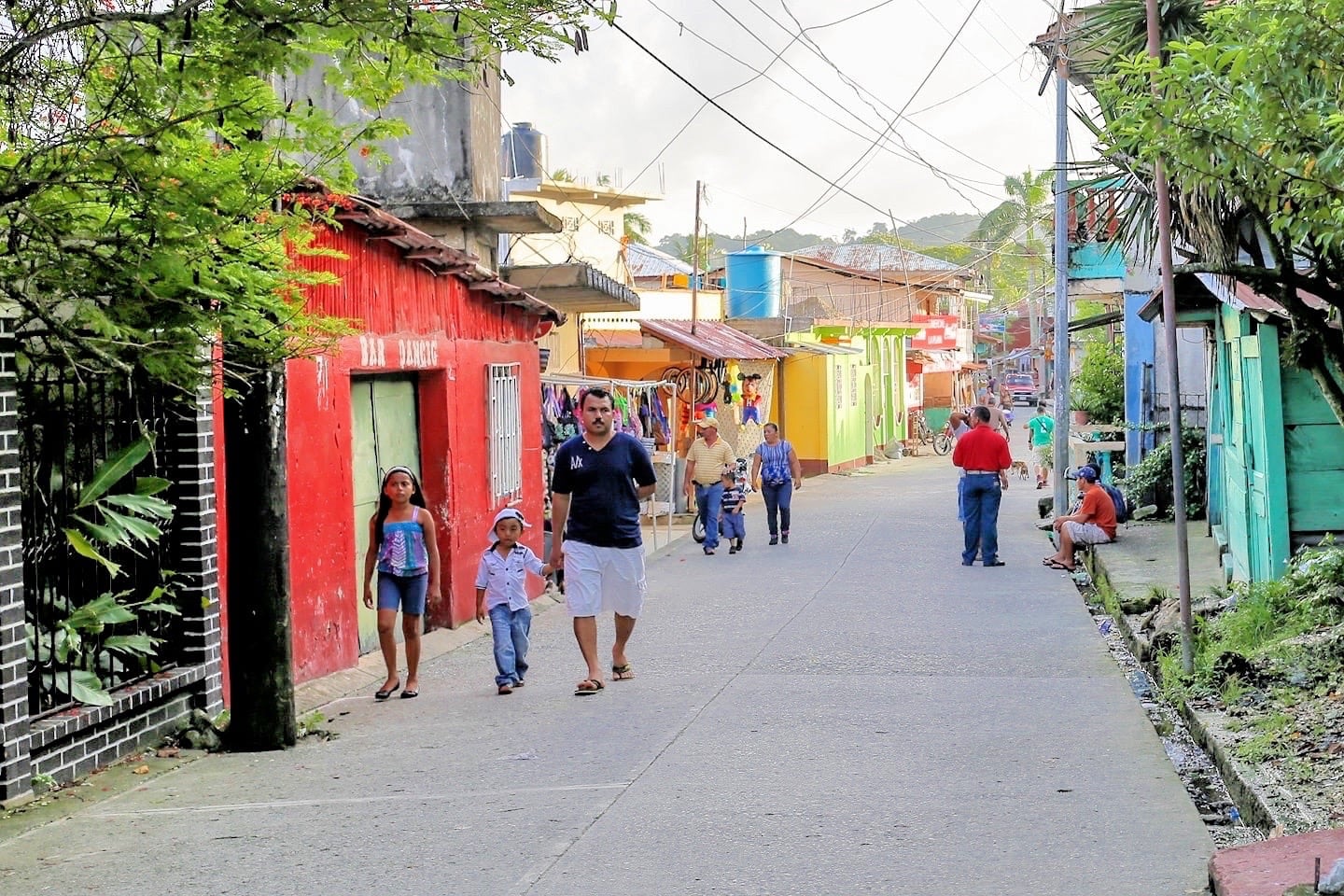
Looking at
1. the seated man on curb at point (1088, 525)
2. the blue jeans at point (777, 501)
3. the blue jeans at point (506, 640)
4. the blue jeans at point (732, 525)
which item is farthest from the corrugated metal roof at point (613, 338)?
the blue jeans at point (506, 640)

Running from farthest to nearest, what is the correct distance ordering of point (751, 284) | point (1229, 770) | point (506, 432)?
point (751, 284), point (506, 432), point (1229, 770)

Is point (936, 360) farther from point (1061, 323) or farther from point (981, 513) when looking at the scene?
point (981, 513)

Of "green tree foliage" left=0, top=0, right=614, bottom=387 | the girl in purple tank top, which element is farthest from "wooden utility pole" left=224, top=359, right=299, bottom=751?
the girl in purple tank top

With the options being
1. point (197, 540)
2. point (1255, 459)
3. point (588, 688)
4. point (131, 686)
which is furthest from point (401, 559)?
point (1255, 459)

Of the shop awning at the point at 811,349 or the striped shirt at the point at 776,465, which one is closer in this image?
the striped shirt at the point at 776,465

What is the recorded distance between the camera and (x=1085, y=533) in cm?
1820

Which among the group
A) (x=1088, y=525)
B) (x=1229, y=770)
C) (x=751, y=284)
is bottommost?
(x=1229, y=770)

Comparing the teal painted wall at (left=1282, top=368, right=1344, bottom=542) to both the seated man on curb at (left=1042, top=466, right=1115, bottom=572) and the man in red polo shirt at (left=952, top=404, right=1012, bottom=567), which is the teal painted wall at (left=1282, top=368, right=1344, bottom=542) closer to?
the man in red polo shirt at (left=952, top=404, right=1012, bottom=567)

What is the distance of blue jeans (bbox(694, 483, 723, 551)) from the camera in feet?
67.8

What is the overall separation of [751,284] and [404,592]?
1452 inches

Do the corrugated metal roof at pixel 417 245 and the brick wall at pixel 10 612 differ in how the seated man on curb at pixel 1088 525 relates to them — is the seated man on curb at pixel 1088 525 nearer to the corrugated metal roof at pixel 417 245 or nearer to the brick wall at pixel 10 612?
the corrugated metal roof at pixel 417 245

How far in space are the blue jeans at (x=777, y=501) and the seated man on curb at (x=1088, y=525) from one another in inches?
157

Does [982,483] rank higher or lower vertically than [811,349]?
lower

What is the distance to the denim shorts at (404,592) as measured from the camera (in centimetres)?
1033
